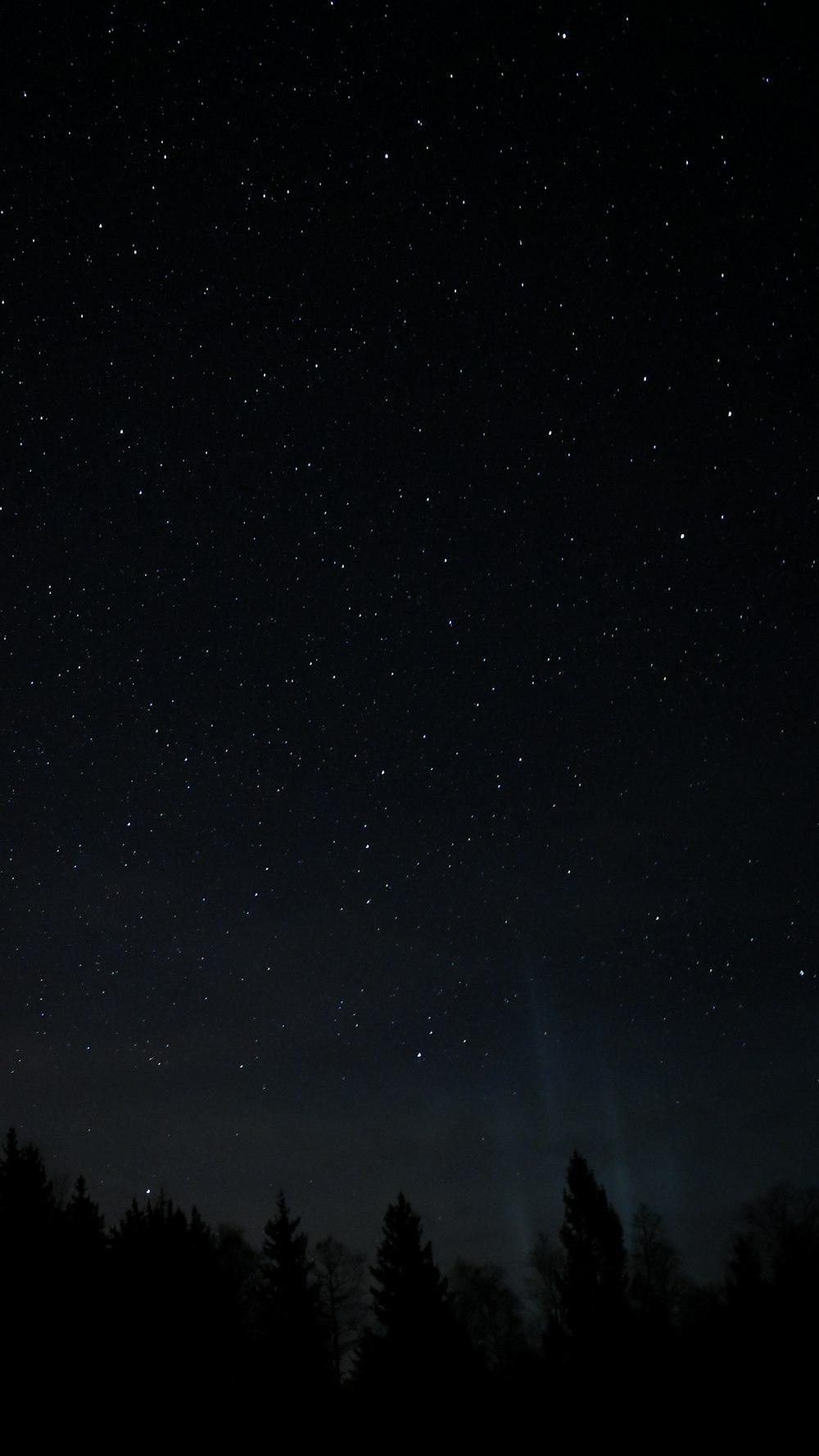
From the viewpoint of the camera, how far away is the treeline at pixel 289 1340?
25141 millimetres

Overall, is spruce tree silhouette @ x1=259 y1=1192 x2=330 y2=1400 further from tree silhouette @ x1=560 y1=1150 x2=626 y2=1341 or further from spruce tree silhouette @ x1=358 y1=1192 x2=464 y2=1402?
tree silhouette @ x1=560 y1=1150 x2=626 y2=1341

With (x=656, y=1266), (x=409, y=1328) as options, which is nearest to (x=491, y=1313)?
(x=656, y=1266)

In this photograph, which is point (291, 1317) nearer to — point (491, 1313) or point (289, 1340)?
point (289, 1340)

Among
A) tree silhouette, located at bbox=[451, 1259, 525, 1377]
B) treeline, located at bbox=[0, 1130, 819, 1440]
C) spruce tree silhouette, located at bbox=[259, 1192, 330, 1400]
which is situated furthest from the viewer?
tree silhouette, located at bbox=[451, 1259, 525, 1377]

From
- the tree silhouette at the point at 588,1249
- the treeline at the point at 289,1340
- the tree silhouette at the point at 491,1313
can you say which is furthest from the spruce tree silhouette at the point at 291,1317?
the tree silhouette at the point at 491,1313

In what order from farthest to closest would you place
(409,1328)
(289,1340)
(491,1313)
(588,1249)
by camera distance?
1. (491,1313)
2. (588,1249)
3. (289,1340)
4. (409,1328)

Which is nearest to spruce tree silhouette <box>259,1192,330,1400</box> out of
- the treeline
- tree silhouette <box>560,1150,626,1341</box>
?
the treeline

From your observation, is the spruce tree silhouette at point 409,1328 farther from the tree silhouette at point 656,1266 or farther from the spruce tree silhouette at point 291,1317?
the tree silhouette at point 656,1266

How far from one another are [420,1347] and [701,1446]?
280 inches

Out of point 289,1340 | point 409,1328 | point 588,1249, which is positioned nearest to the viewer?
point 409,1328

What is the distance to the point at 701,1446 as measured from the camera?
26.0 metres

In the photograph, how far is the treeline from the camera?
25141mm

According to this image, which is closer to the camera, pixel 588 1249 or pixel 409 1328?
pixel 409 1328

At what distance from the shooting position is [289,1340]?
32219 mm
